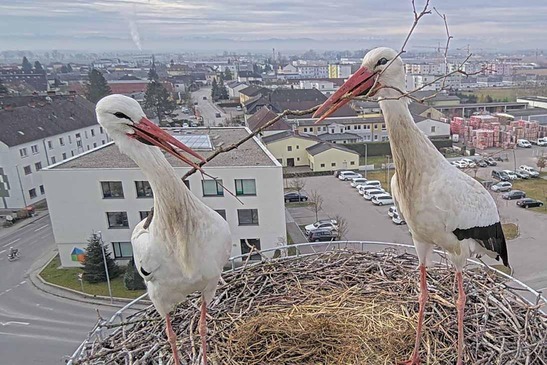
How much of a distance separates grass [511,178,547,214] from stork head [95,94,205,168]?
18.9 metres

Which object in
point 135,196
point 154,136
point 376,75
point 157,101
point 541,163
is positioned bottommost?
point 541,163

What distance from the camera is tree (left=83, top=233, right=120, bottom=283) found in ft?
39.9

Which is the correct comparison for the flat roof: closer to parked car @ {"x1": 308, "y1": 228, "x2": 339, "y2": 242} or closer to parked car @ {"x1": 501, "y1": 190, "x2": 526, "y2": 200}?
parked car @ {"x1": 308, "y1": 228, "x2": 339, "y2": 242}

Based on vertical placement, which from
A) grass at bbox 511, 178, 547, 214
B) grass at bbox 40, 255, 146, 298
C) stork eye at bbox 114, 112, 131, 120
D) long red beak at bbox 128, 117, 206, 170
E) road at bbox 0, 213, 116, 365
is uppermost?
stork eye at bbox 114, 112, 131, 120

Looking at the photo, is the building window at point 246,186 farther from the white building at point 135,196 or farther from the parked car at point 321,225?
the parked car at point 321,225

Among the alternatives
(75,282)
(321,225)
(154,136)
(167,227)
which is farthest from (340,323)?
(321,225)

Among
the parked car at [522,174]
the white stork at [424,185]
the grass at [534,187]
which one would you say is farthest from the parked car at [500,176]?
the white stork at [424,185]

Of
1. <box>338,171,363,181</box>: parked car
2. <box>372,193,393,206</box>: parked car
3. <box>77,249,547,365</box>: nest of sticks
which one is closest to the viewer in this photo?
<box>77,249,547,365</box>: nest of sticks

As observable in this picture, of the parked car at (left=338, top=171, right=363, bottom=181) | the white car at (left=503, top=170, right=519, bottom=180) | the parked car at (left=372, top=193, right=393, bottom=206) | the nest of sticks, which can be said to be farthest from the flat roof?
the white car at (left=503, top=170, right=519, bottom=180)

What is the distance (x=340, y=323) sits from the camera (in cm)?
380

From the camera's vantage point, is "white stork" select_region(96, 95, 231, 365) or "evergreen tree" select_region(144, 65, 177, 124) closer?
"white stork" select_region(96, 95, 231, 365)

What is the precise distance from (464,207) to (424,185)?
0.32 metres

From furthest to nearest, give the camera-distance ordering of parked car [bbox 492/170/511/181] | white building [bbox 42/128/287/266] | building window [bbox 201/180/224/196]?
parked car [bbox 492/170/511/181] → building window [bbox 201/180/224/196] → white building [bbox 42/128/287/266]

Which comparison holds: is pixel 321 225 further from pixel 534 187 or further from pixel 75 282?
pixel 534 187
